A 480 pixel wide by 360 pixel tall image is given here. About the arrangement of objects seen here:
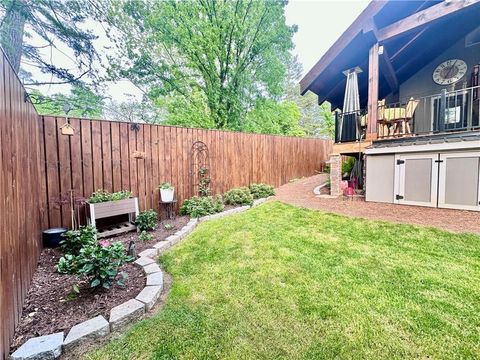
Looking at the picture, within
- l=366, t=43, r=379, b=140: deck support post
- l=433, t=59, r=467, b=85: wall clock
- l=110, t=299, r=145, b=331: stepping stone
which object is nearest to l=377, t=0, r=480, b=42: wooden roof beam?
l=366, t=43, r=379, b=140: deck support post

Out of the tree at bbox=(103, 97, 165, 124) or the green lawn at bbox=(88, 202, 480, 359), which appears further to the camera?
the tree at bbox=(103, 97, 165, 124)

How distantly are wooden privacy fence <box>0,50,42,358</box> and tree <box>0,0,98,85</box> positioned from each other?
705 cm

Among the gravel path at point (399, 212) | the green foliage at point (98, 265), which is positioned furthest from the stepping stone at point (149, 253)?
the gravel path at point (399, 212)

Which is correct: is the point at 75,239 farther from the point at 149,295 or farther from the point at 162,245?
the point at 149,295

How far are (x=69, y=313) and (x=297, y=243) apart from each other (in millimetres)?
2803

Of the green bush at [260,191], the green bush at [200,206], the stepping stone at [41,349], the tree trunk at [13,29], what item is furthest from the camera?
the green bush at [260,191]

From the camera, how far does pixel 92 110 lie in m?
10.9

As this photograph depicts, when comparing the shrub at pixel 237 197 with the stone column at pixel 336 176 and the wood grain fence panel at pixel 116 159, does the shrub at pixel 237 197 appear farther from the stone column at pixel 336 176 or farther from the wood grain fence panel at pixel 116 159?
the wood grain fence panel at pixel 116 159

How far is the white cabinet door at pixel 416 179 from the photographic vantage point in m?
4.59

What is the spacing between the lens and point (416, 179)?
15.8 ft

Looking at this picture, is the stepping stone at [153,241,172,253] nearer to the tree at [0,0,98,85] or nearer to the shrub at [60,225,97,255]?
the shrub at [60,225,97,255]

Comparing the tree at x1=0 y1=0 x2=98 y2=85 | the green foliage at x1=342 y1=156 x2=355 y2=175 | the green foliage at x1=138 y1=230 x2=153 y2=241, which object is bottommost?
the green foliage at x1=138 y1=230 x2=153 y2=241

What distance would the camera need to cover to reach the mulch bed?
1.87 metres

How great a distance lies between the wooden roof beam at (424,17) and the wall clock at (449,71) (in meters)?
2.31
